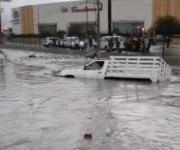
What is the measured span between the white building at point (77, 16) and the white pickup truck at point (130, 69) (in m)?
55.7

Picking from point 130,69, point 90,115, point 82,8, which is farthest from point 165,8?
point 90,115

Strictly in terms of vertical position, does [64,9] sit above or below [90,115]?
above

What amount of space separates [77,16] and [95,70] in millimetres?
66587

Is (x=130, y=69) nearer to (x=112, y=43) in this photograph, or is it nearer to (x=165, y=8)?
(x=112, y=43)

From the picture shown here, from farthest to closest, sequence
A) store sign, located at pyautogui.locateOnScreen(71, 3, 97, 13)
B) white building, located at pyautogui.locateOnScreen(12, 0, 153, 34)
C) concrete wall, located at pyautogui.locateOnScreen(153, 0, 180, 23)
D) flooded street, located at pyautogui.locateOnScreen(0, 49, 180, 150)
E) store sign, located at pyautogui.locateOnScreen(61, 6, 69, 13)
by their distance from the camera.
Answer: store sign, located at pyautogui.locateOnScreen(61, 6, 69, 13)
store sign, located at pyautogui.locateOnScreen(71, 3, 97, 13)
white building, located at pyautogui.locateOnScreen(12, 0, 153, 34)
concrete wall, located at pyautogui.locateOnScreen(153, 0, 180, 23)
flooded street, located at pyautogui.locateOnScreen(0, 49, 180, 150)

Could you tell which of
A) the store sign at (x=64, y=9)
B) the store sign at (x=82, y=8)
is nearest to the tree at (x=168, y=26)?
the store sign at (x=82, y=8)

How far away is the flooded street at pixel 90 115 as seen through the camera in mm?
13422

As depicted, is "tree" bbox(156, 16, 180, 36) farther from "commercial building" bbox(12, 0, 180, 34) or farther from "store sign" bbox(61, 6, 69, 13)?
"store sign" bbox(61, 6, 69, 13)

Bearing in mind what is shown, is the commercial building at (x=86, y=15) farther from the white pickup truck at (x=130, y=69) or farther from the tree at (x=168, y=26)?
the white pickup truck at (x=130, y=69)

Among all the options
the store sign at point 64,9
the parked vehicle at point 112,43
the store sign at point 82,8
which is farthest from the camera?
the store sign at point 64,9

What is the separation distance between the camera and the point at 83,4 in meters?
93.9

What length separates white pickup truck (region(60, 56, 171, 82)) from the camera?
29.2 metres

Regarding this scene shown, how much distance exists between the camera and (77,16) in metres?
96.8

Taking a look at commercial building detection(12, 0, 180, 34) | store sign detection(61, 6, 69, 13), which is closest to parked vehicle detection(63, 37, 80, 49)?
commercial building detection(12, 0, 180, 34)
